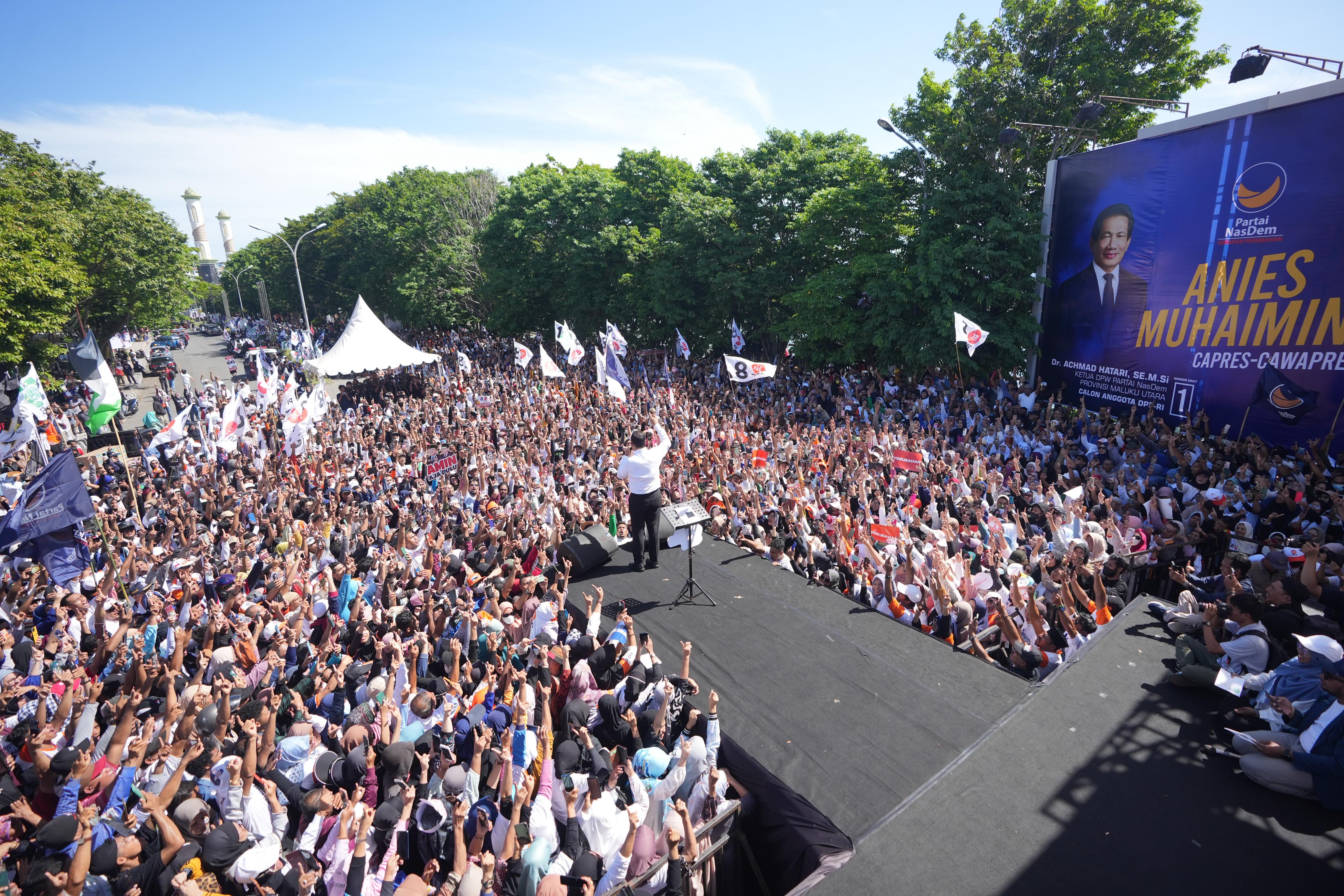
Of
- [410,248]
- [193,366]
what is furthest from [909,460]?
[193,366]

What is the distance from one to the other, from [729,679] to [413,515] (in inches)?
266

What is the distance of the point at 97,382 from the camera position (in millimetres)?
13469

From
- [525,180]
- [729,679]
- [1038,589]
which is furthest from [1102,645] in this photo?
[525,180]

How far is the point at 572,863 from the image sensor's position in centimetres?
417

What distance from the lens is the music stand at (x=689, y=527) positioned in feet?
22.0

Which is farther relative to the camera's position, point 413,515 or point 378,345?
point 378,345

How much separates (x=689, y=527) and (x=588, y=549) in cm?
180

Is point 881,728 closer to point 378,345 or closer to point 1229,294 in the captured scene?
point 1229,294

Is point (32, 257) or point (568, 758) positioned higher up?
point (32, 257)

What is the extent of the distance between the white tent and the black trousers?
18.4 m

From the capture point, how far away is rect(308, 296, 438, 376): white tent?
74.6 feet

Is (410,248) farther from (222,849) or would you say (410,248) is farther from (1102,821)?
(1102,821)

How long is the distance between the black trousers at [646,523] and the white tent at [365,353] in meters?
18.4

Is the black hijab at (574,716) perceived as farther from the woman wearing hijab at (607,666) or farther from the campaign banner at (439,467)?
the campaign banner at (439,467)
